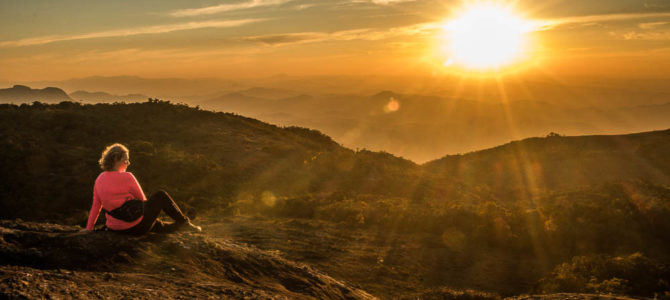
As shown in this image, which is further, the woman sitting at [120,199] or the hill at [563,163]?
the hill at [563,163]

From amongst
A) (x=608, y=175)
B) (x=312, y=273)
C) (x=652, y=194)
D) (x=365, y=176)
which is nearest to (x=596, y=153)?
(x=608, y=175)

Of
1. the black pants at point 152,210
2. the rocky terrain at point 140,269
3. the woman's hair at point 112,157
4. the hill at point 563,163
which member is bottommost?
the rocky terrain at point 140,269

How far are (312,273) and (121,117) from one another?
24.0m

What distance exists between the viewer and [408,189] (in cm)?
2075

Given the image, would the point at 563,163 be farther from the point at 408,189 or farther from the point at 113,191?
the point at 113,191

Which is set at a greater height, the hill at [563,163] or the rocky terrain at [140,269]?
the hill at [563,163]

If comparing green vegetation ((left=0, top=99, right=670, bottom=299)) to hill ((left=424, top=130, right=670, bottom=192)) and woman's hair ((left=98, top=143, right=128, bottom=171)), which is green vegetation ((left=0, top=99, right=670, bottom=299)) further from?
woman's hair ((left=98, top=143, right=128, bottom=171))

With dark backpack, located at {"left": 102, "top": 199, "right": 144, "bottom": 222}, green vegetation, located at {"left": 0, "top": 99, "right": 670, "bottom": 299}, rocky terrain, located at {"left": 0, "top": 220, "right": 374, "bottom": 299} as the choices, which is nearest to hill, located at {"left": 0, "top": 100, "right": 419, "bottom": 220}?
green vegetation, located at {"left": 0, "top": 99, "right": 670, "bottom": 299}

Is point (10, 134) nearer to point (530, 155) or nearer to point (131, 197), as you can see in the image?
point (131, 197)

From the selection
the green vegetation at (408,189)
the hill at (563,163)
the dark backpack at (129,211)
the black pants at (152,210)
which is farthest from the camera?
the hill at (563,163)

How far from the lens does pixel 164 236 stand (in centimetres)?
649

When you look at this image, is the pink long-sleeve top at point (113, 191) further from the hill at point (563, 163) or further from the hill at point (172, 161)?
the hill at point (563, 163)

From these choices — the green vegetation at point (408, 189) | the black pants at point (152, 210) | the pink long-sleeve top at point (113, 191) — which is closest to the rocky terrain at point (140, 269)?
the black pants at point (152, 210)

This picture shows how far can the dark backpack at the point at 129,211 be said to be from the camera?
5.92 metres
